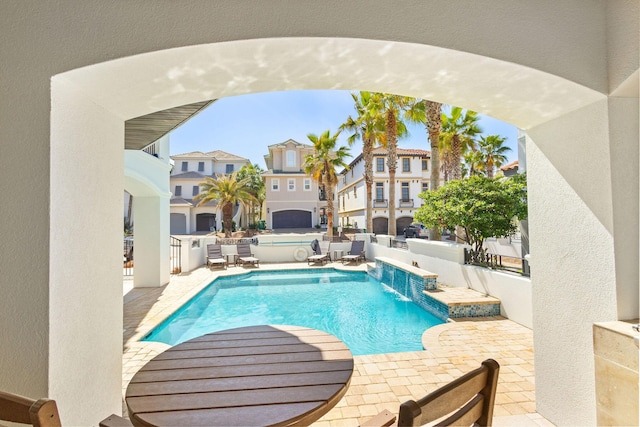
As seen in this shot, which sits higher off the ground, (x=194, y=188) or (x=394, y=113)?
(x=394, y=113)

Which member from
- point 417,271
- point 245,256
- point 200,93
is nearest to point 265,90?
point 200,93

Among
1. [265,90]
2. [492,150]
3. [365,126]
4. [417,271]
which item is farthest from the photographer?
[492,150]

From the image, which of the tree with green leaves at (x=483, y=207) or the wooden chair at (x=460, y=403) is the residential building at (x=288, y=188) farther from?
the wooden chair at (x=460, y=403)

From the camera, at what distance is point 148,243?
986 cm

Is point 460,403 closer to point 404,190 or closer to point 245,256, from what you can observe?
point 245,256

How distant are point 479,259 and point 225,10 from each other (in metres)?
8.51

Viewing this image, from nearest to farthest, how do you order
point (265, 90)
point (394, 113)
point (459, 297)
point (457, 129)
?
point (265, 90) < point (459, 297) < point (394, 113) < point (457, 129)

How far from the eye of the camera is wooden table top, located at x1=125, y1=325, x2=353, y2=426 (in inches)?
63.8

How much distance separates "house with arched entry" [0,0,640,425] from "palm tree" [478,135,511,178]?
23454 millimetres

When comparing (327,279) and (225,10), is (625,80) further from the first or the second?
(327,279)

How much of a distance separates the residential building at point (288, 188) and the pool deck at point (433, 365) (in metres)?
23.7

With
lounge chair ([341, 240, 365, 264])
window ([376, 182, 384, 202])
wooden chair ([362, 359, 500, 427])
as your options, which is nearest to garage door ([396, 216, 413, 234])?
window ([376, 182, 384, 202])

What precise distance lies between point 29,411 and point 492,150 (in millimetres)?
27475

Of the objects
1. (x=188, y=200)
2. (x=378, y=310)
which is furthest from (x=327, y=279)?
(x=188, y=200)
